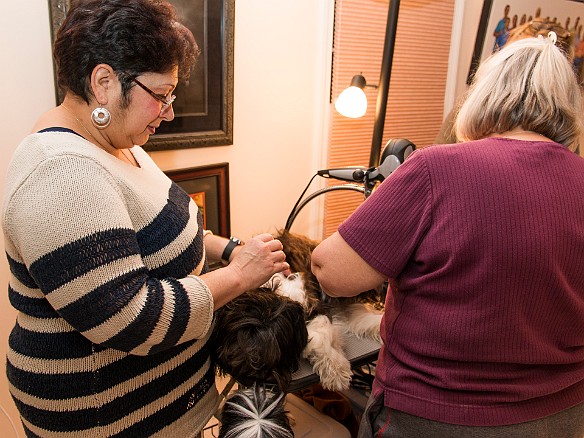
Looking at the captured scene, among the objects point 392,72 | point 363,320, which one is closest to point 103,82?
point 363,320

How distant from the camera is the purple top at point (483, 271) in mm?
839

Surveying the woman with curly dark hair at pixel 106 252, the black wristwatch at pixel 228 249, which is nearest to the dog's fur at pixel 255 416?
the woman with curly dark hair at pixel 106 252

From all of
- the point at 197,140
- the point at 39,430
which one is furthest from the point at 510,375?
the point at 197,140

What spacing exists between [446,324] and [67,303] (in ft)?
2.18

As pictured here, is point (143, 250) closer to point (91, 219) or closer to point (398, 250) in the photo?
point (91, 219)

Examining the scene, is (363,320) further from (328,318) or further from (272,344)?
(272,344)

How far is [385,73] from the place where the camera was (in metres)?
1.92

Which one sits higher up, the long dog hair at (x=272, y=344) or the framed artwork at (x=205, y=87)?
the framed artwork at (x=205, y=87)

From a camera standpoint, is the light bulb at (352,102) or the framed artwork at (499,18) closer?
the light bulb at (352,102)

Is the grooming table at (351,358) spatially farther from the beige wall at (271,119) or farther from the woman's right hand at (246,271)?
the beige wall at (271,119)

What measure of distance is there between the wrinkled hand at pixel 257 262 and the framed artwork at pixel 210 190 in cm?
82

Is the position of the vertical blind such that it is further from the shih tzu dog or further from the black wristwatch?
the black wristwatch

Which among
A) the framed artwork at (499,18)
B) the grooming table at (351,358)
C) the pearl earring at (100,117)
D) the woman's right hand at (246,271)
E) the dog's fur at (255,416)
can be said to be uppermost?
the framed artwork at (499,18)

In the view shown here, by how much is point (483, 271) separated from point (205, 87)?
4.12 ft
